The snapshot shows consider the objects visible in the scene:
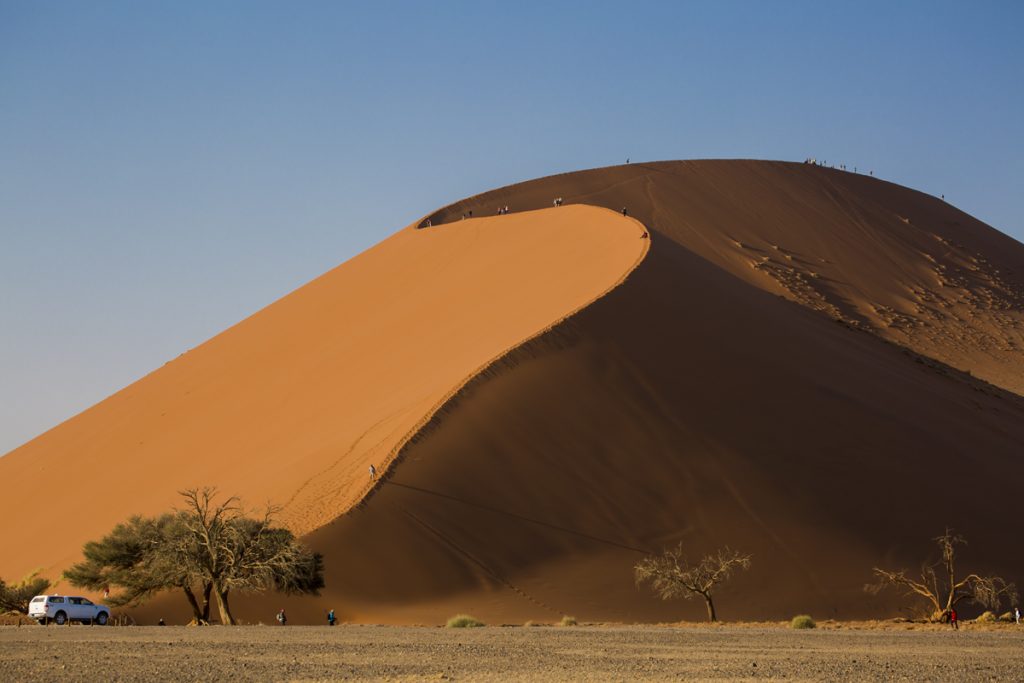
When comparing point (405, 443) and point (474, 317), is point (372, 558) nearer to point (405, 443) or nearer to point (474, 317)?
point (405, 443)

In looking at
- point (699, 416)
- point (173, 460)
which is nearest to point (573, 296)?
point (699, 416)

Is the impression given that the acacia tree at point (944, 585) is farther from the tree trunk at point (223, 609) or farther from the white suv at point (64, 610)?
the white suv at point (64, 610)

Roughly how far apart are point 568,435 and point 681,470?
294 cm

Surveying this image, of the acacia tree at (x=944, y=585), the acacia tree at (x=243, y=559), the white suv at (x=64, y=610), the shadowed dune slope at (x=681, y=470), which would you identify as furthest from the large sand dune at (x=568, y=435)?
the white suv at (x=64, y=610)

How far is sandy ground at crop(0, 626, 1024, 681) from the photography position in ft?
49.0

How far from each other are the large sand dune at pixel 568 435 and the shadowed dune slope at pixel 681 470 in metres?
0.07

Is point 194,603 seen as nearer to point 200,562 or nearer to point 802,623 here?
point 200,562

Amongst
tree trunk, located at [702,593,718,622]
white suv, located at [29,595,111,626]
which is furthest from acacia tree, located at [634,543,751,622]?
white suv, located at [29,595,111,626]

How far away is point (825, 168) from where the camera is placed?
81.0 m

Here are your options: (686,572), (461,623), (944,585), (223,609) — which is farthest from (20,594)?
(944,585)

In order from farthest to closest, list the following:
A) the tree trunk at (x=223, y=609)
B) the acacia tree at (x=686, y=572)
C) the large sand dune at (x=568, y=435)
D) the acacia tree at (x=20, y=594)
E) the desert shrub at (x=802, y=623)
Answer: the large sand dune at (x=568, y=435) → the acacia tree at (x=20, y=594) → the acacia tree at (x=686, y=572) → the tree trunk at (x=223, y=609) → the desert shrub at (x=802, y=623)

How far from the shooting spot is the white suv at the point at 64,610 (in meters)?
26.3

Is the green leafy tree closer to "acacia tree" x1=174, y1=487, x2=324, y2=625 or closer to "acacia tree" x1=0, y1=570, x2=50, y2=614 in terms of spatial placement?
"acacia tree" x1=174, y1=487, x2=324, y2=625

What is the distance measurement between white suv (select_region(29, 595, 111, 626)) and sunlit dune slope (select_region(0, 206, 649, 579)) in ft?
17.1
